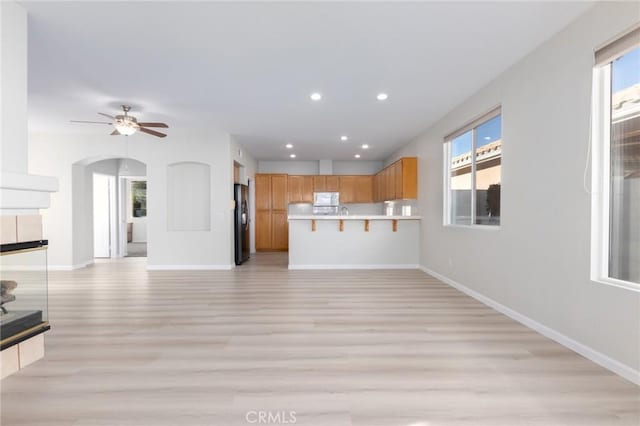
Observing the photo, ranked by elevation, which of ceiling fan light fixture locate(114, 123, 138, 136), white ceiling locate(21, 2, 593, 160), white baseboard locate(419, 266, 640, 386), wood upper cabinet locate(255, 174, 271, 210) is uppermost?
white ceiling locate(21, 2, 593, 160)

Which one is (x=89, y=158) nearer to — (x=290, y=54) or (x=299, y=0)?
(x=290, y=54)

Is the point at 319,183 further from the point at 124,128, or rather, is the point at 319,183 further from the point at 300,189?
the point at 124,128

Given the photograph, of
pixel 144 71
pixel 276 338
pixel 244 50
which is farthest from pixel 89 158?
pixel 276 338

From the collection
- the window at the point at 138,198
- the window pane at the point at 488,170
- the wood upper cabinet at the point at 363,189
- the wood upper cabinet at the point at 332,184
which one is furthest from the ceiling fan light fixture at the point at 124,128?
the window at the point at 138,198

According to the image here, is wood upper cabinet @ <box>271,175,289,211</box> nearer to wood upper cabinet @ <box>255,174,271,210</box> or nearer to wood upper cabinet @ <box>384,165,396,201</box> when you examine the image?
wood upper cabinet @ <box>255,174,271,210</box>

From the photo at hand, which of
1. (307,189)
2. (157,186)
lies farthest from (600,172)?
(307,189)

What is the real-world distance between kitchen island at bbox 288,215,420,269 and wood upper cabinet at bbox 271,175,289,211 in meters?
2.83

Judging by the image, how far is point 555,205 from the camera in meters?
2.68

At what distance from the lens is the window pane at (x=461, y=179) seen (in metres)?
4.45

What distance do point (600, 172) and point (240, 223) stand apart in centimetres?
582

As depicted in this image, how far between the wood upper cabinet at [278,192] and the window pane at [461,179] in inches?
197

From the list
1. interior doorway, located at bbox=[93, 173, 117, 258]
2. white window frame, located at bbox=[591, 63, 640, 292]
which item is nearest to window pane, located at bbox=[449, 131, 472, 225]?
white window frame, located at bbox=[591, 63, 640, 292]

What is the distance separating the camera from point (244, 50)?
9.61 ft

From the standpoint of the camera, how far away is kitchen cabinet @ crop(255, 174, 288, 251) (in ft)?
29.1
